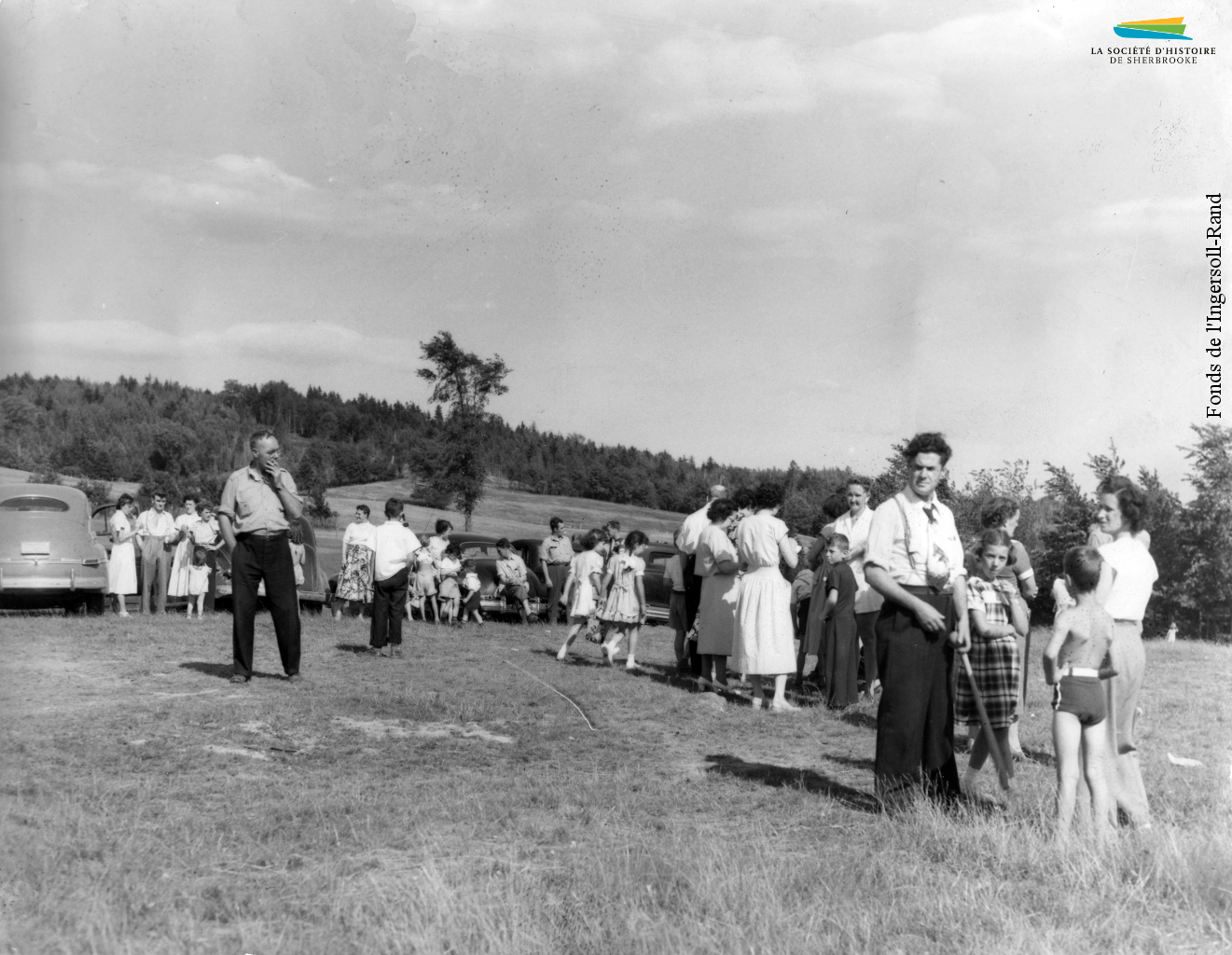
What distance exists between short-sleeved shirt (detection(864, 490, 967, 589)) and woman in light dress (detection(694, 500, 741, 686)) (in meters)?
4.60

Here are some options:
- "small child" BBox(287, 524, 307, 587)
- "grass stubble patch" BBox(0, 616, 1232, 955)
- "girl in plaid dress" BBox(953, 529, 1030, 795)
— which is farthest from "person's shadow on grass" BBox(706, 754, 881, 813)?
"small child" BBox(287, 524, 307, 587)

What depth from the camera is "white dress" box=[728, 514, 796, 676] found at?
996 cm

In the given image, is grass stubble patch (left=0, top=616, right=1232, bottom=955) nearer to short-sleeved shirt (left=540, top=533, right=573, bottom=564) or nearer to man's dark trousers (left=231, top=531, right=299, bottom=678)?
man's dark trousers (left=231, top=531, right=299, bottom=678)

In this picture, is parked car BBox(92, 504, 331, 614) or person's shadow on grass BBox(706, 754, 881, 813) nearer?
person's shadow on grass BBox(706, 754, 881, 813)

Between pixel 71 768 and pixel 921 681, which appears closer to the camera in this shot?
pixel 921 681

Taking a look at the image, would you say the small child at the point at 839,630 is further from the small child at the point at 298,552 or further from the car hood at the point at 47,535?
the car hood at the point at 47,535

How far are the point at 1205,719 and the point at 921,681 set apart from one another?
5227mm

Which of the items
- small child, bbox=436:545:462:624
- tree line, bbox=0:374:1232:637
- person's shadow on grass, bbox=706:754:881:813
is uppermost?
tree line, bbox=0:374:1232:637

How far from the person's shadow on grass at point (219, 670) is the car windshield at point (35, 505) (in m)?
6.88

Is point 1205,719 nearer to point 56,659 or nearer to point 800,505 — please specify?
point 56,659

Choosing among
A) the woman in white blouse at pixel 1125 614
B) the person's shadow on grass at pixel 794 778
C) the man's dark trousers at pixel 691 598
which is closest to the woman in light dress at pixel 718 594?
the man's dark trousers at pixel 691 598

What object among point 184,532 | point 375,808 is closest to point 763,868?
point 375,808

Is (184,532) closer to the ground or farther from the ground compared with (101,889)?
farther from the ground

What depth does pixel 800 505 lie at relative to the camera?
52625mm
